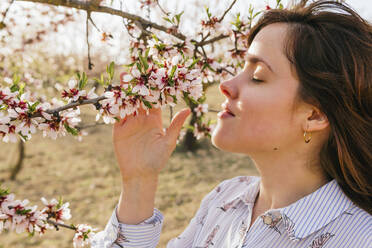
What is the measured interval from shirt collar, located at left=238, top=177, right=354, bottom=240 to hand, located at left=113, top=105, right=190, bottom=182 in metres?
0.53

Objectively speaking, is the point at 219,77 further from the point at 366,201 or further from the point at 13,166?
the point at 13,166

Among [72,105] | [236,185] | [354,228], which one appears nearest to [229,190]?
[236,185]

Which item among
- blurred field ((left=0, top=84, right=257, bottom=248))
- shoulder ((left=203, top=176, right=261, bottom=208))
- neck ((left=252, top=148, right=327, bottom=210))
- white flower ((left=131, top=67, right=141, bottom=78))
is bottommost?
blurred field ((left=0, top=84, right=257, bottom=248))

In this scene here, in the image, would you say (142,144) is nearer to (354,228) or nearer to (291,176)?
(291,176)

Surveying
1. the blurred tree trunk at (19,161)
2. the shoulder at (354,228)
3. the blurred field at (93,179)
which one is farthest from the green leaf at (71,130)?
the blurred tree trunk at (19,161)

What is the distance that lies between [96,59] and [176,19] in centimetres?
1186

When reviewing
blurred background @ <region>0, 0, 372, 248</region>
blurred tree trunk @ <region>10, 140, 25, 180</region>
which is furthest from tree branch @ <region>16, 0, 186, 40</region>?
blurred tree trunk @ <region>10, 140, 25, 180</region>

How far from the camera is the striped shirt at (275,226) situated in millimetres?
1161

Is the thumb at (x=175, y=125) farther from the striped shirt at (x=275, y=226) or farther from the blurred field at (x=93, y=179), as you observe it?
the blurred field at (x=93, y=179)

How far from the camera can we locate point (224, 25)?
206cm

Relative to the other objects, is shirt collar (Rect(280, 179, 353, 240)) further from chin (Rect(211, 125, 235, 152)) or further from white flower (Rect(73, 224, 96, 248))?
white flower (Rect(73, 224, 96, 248))

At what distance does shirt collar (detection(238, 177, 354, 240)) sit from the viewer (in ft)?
3.84

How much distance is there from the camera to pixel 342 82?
1.20m

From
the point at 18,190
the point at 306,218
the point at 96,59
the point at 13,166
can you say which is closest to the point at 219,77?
the point at 306,218
